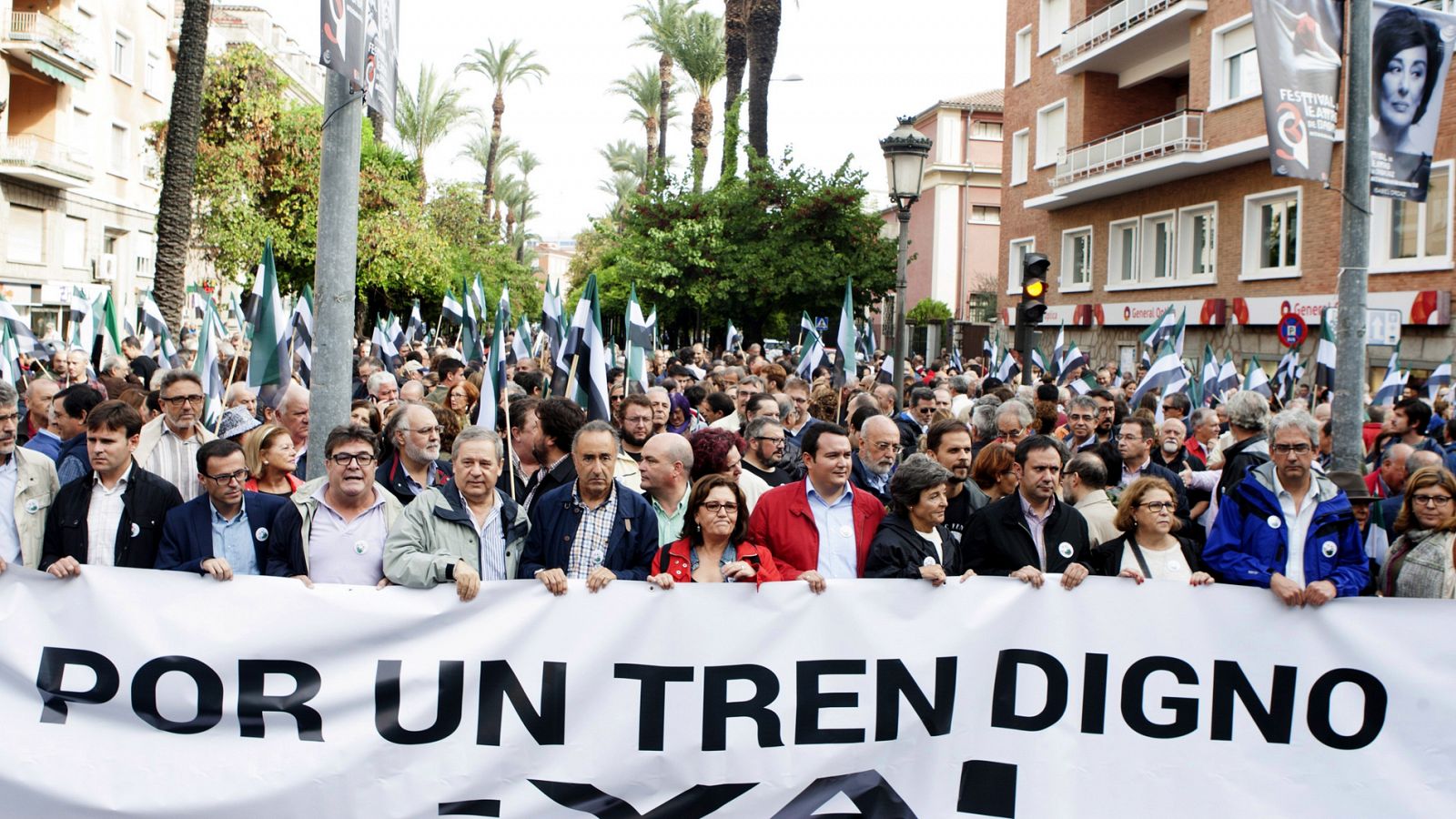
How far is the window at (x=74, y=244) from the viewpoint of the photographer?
3669cm

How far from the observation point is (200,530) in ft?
16.2

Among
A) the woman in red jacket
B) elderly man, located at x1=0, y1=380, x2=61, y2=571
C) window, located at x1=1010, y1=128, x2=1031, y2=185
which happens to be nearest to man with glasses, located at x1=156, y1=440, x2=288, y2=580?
elderly man, located at x1=0, y1=380, x2=61, y2=571

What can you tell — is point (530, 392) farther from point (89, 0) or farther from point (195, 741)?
point (89, 0)

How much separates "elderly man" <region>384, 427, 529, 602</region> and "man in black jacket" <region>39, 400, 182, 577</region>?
3.56ft

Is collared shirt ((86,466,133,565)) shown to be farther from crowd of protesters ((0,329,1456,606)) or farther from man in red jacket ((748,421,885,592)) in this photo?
man in red jacket ((748,421,885,592))

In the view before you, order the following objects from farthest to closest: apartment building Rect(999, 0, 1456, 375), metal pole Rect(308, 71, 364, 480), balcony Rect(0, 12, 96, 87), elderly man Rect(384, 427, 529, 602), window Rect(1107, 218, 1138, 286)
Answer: balcony Rect(0, 12, 96, 87) → window Rect(1107, 218, 1138, 286) → apartment building Rect(999, 0, 1456, 375) → metal pole Rect(308, 71, 364, 480) → elderly man Rect(384, 427, 529, 602)

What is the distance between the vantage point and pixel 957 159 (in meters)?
48.9

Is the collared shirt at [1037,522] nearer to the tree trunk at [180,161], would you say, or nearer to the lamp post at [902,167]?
the lamp post at [902,167]

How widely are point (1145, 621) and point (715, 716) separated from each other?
1618 millimetres

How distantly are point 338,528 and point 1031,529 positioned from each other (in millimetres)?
2766

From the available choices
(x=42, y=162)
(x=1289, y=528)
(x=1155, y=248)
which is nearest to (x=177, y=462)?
(x=1289, y=528)

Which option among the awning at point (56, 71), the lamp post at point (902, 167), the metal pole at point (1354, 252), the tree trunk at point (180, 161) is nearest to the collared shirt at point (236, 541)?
the metal pole at point (1354, 252)

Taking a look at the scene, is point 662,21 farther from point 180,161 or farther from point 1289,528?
point 1289,528

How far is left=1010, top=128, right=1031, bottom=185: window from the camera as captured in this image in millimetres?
34312
